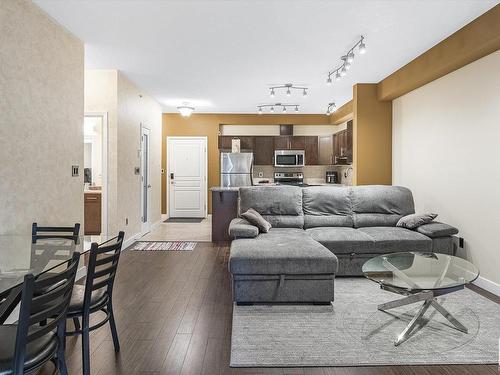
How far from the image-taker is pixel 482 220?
11.9 feet

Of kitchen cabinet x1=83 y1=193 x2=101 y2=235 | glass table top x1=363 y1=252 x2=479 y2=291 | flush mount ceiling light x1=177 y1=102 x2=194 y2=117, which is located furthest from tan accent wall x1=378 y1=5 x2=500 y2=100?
kitchen cabinet x1=83 y1=193 x2=101 y2=235

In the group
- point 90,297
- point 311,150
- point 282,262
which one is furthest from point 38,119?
point 311,150

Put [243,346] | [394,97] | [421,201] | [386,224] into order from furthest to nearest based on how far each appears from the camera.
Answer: [394,97]
[421,201]
[386,224]
[243,346]

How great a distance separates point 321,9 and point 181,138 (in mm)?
6100

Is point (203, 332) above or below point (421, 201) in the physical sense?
below

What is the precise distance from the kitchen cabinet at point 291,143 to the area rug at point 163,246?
3837mm

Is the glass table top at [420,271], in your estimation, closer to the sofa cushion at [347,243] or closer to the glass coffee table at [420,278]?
the glass coffee table at [420,278]

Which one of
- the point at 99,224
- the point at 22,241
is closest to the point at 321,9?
the point at 22,241

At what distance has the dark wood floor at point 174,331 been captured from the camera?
2.07 metres

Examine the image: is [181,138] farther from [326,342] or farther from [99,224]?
[326,342]

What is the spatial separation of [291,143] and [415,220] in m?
4.78

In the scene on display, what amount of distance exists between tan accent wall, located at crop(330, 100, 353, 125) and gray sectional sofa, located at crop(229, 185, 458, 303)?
314 cm

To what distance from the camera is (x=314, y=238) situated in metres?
3.88

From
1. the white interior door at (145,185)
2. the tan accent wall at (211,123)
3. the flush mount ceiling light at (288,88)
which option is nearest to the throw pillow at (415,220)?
the flush mount ceiling light at (288,88)
